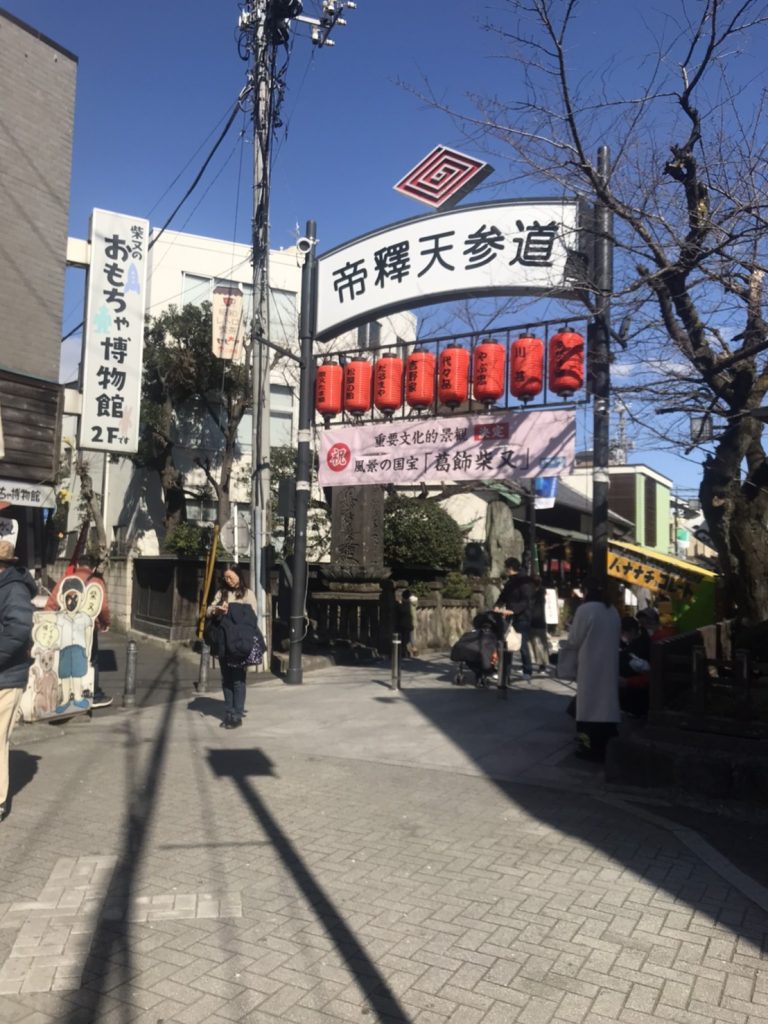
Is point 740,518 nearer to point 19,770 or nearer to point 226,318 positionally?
point 19,770

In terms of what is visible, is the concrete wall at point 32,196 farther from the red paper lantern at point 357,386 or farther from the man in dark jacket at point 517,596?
the man in dark jacket at point 517,596

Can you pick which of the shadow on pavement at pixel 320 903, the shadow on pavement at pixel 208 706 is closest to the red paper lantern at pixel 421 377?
the shadow on pavement at pixel 208 706

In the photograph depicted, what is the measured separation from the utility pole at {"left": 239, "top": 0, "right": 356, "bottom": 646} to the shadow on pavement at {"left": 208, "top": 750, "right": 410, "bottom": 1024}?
6.63 m

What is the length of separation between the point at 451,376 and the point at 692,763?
6.81 meters

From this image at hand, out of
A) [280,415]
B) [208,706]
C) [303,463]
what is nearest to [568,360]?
[303,463]

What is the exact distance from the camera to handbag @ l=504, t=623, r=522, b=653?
1212cm

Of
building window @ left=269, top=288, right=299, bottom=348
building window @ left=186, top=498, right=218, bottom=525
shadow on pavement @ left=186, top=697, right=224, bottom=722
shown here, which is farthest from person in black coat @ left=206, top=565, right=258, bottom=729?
building window @ left=269, top=288, right=299, bottom=348

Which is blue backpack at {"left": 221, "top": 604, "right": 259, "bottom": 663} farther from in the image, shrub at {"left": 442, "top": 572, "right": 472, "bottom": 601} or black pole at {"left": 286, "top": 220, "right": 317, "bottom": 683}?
shrub at {"left": 442, "top": 572, "right": 472, "bottom": 601}

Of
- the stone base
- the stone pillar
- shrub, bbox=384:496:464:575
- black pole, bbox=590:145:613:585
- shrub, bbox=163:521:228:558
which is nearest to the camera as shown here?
the stone base

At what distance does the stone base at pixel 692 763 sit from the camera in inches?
255

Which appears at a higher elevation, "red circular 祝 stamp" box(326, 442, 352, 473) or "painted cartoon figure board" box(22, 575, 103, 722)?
"red circular 祝 stamp" box(326, 442, 352, 473)

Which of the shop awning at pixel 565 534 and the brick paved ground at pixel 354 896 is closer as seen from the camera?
the brick paved ground at pixel 354 896

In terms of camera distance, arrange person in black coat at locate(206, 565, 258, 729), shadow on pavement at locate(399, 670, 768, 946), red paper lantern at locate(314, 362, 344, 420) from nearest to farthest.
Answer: shadow on pavement at locate(399, 670, 768, 946), person in black coat at locate(206, 565, 258, 729), red paper lantern at locate(314, 362, 344, 420)

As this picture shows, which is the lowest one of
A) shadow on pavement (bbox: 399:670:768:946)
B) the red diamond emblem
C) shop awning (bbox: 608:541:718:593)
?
shadow on pavement (bbox: 399:670:768:946)
